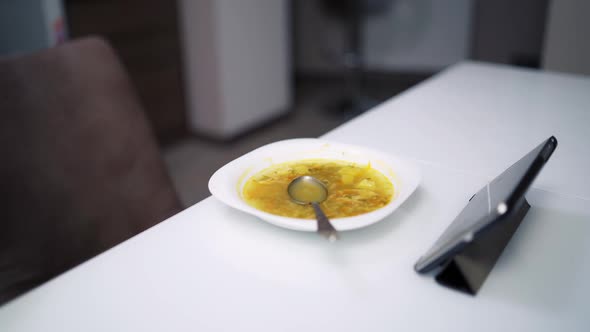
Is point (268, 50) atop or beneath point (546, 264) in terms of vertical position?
beneath

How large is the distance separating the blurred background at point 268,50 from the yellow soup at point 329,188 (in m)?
1.37

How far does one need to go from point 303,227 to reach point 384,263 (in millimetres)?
103

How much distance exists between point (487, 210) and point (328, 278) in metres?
0.19

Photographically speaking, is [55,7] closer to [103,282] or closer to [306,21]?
[103,282]

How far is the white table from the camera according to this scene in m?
0.56

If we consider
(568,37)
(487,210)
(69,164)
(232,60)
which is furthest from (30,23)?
(568,37)

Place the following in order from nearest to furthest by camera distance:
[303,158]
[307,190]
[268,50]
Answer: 1. [307,190]
2. [303,158]
3. [268,50]

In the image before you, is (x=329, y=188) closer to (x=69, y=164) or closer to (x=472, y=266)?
(x=472, y=266)

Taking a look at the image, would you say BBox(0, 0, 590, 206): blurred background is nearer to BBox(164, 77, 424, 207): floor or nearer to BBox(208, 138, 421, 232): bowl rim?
BBox(164, 77, 424, 207): floor

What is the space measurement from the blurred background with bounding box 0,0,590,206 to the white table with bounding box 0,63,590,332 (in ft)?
4.72

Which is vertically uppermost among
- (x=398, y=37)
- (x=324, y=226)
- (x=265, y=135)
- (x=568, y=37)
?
(x=324, y=226)

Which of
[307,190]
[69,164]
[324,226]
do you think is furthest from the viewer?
[69,164]

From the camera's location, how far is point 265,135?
313cm

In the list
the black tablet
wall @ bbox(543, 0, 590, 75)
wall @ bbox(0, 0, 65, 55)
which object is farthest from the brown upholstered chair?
wall @ bbox(543, 0, 590, 75)
